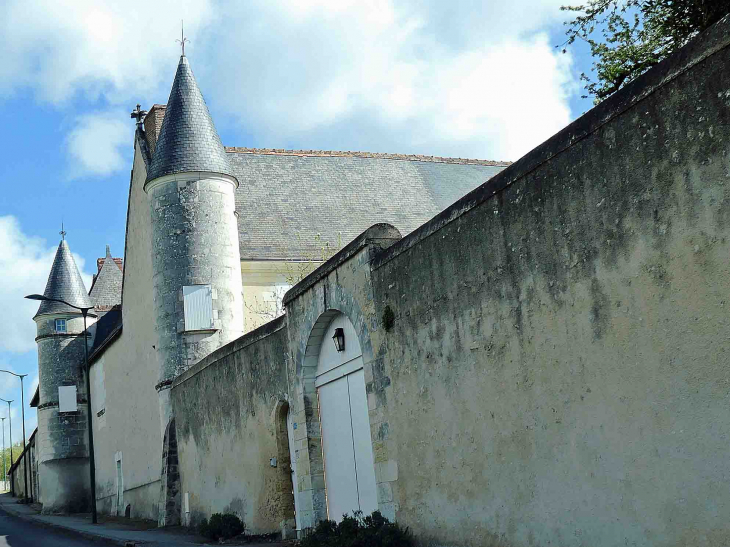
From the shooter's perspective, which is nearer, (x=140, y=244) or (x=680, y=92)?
(x=680, y=92)

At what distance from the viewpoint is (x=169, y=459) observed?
57.8ft

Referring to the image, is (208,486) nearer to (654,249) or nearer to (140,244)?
(140,244)

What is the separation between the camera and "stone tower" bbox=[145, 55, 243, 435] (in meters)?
18.7

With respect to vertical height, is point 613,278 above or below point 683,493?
above

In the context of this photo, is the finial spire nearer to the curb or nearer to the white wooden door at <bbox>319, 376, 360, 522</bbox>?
the curb

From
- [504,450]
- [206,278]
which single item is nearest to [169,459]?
[206,278]

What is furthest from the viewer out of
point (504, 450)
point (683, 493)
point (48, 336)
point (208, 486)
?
point (48, 336)

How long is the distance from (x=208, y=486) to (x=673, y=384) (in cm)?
1155

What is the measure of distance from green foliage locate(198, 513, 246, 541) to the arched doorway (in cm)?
273

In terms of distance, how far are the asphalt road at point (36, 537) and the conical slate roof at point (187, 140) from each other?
771 centimetres

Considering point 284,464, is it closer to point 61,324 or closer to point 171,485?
point 171,485

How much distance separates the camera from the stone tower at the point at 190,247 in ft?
61.3

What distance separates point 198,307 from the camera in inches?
736

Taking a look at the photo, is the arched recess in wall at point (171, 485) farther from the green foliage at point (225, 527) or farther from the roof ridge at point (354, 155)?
the roof ridge at point (354, 155)
